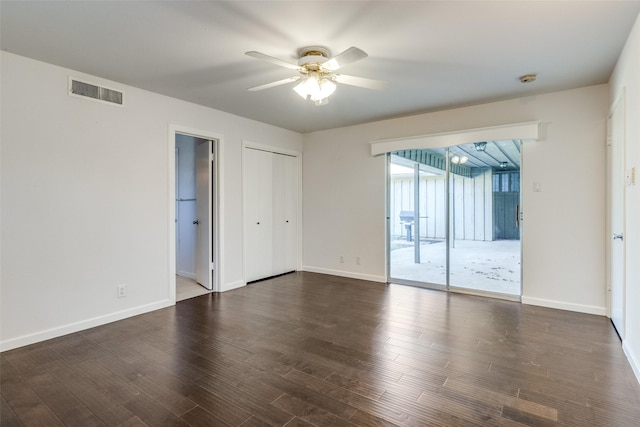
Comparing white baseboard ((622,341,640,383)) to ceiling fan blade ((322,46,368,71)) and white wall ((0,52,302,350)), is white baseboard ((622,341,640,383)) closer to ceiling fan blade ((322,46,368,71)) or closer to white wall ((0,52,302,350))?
ceiling fan blade ((322,46,368,71))

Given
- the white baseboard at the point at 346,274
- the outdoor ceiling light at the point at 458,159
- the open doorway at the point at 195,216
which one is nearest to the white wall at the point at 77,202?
the open doorway at the point at 195,216

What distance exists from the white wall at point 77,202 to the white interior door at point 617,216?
4.62 m

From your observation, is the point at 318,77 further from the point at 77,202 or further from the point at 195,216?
the point at 195,216

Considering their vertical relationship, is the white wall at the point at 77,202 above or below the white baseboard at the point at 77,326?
above

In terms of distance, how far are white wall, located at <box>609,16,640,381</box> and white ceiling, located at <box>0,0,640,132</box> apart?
0.18m

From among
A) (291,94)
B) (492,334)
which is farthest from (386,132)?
(492,334)

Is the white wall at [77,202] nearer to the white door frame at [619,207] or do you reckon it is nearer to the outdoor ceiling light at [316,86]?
the outdoor ceiling light at [316,86]

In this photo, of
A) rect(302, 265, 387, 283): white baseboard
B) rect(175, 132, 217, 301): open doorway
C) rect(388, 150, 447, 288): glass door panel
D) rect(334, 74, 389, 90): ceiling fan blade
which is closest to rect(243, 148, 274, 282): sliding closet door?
rect(175, 132, 217, 301): open doorway

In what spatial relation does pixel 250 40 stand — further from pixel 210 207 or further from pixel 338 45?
pixel 210 207

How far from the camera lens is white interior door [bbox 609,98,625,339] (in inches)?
113

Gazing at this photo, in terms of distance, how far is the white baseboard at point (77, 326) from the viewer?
9.25 ft

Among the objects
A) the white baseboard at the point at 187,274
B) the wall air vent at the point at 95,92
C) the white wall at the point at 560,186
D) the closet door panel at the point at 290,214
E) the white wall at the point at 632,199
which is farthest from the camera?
the closet door panel at the point at 290,214

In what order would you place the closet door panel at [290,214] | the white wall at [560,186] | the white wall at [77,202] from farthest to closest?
1. the closet door panel at [290,214]
2. the white wall at [560,186]
3. the white wall at [77,202]

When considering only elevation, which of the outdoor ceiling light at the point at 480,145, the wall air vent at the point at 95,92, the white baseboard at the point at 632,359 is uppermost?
the wall air vent at the point at 95,92
